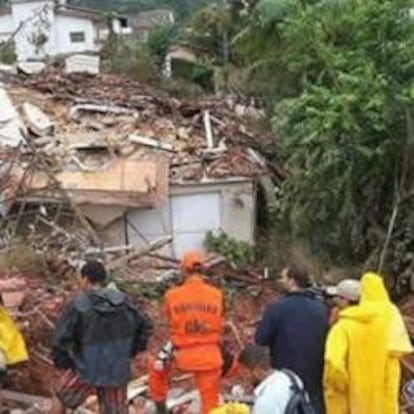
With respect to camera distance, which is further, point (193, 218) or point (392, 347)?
point (193, 218)

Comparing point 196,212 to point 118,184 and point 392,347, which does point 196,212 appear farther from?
point 392,347

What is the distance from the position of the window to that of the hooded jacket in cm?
4765

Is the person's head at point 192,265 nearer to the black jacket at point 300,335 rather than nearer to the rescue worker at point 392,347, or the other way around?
the black jacket at point 300,335

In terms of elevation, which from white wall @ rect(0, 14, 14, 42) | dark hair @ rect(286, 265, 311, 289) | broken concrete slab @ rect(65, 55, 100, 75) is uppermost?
white wall @ rect(0, 14, 14, 42)

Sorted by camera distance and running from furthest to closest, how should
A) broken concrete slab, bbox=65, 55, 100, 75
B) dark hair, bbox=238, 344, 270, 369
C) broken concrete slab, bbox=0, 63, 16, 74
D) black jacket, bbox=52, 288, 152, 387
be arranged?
broken concrete slab, bbox=65, 55, 100, 75
broken concrete slab, bbox=0, 63, 16, 74
black jacket, bbox=52, 288, 152, 387
dark hair, bbox=238, 344, 270, 369

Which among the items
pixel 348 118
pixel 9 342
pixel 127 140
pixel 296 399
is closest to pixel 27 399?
pixel 9 342

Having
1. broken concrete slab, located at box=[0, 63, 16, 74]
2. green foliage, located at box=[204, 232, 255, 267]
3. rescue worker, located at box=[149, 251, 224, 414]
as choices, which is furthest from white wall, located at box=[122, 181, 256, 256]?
rescue worker, located at box=[149, 251, 224, 414]

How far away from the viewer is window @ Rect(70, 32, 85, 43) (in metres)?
53.2

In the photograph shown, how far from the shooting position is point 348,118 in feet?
42.7

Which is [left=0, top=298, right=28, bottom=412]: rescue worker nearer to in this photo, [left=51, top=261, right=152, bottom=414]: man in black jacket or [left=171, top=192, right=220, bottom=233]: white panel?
Answer: [left=51, top=261, right=152, bottom=414]: man in black jacket

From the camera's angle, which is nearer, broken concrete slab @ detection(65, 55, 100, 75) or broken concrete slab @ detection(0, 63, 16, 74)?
broken concrete slab @ detection(0, 63, 16, 74)

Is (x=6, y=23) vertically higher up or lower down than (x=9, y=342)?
higher up

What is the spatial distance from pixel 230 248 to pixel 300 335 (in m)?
10.4

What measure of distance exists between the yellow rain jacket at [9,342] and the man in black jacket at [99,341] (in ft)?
1.42
